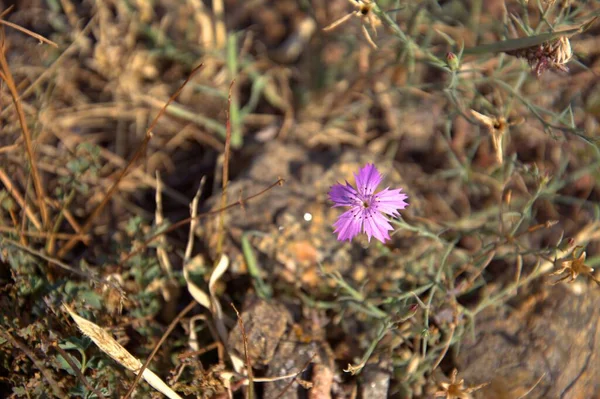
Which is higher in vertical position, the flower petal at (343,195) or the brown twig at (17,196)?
the brown twig at (17,196)

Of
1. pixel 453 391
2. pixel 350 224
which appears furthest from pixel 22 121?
pixel 453 391

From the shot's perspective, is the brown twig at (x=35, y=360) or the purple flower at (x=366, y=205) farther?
the purple flower at (x=366, y=205)

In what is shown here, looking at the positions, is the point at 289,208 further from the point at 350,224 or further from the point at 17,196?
the point at 17,196

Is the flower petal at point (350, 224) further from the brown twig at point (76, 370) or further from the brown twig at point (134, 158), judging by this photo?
the brown twig at point (76, 370)

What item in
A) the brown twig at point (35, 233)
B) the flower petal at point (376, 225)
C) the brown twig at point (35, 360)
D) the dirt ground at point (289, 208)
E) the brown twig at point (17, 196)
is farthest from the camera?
the brown twig at point (17, 196)

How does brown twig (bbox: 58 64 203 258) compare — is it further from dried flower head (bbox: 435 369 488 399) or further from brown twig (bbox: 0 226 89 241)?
dried flower head (bbox: 435 369 488 399)

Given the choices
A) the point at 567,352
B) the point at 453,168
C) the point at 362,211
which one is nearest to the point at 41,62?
the point at 362,211

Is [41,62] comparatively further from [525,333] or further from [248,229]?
[525,333]

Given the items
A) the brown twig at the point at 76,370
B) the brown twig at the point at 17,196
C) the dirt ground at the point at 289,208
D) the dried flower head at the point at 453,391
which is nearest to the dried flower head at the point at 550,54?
the dirt ground at the point at 289,208
